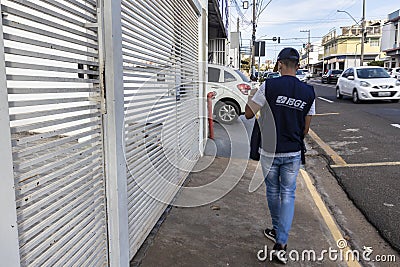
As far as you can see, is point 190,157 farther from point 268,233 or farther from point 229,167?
point 268,233

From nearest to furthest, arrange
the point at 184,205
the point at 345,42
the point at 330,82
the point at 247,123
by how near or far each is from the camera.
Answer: the point at 184,205
the point at 247,123
the point at 330,82
the point at 345,42

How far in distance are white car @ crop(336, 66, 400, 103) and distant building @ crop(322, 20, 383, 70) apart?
44.8 metres

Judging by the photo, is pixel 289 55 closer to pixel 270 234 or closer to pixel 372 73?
pixel 270 234

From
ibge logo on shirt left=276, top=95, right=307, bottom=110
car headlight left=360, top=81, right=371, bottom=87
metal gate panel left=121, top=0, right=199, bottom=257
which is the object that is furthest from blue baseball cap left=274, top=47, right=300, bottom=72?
car headlight left=360, top=81, right=371, bottom=87

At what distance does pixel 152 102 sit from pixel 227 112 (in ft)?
23.2

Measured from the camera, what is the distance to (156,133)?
3705 mm

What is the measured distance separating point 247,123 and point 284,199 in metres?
7.72

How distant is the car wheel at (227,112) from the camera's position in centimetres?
1045

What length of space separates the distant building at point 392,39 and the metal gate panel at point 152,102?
45907mm

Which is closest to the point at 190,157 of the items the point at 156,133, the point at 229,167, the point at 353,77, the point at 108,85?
the point at 229,167

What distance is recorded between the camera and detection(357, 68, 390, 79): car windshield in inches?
614

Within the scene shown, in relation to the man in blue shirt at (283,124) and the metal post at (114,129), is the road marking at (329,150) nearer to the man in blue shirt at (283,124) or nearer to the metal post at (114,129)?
the man in blue shirt at (283,124)

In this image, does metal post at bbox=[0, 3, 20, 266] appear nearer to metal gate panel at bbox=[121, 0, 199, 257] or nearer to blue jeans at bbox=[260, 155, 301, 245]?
metal gate panel at bbox=[121, 0, 199, 257]

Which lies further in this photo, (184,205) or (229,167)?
(229,167)
